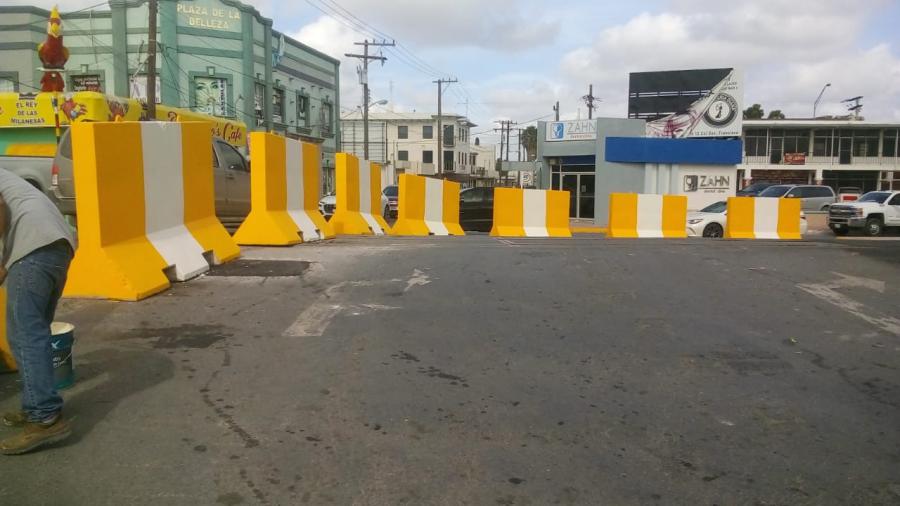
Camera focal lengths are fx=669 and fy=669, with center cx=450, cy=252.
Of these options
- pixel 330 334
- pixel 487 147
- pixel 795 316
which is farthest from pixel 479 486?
pixel 487 147

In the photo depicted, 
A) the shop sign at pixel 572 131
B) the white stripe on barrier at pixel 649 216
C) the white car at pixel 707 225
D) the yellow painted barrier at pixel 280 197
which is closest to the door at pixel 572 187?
the shop sign at pixel 572 131

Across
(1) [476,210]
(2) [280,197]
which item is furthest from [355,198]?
(1) [476,210]

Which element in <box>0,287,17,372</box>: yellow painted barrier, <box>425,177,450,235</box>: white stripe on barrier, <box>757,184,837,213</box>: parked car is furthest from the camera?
<box>757,184,837,213</box>: parked car

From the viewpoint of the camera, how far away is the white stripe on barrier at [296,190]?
885 cm

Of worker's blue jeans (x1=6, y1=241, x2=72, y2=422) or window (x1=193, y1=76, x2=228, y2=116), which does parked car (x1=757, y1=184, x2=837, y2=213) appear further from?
worker's blue jeans (x1=6, y1=241, x2=72, y2=422)

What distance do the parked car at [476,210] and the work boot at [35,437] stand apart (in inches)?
698

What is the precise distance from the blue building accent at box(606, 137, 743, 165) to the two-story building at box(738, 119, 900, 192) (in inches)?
1007

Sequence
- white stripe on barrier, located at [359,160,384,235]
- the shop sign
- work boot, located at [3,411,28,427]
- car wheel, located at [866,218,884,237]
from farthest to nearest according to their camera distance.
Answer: the shop sign
car wheel, located at [866,218,884,237]
white stripe on barrier, located at [359,160,384,235]
work boot, located at [3,411,28,427]

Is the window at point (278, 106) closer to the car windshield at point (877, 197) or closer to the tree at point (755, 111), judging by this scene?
the car windshield at point (877, 197)

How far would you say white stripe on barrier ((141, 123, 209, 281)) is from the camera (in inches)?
235

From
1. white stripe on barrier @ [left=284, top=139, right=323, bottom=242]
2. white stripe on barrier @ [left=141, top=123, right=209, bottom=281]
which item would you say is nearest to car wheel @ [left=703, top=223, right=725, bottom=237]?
white stripe on barrier @ [left=284, top=139, right=323, bottom=242]

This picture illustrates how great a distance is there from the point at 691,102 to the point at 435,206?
24357mm

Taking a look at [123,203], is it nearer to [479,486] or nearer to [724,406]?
[479,486]

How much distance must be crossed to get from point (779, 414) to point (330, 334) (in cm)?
291
